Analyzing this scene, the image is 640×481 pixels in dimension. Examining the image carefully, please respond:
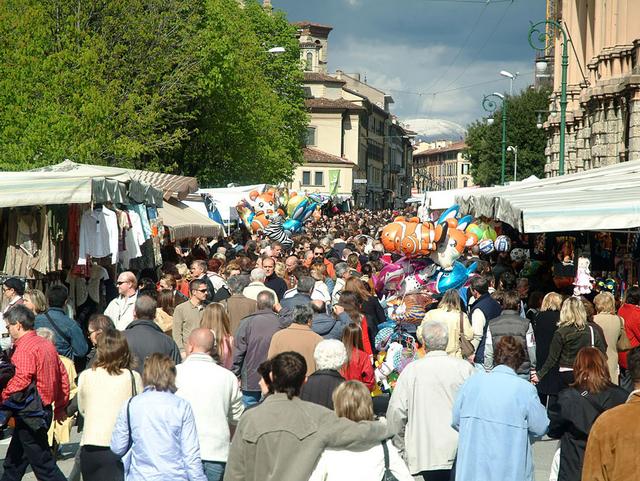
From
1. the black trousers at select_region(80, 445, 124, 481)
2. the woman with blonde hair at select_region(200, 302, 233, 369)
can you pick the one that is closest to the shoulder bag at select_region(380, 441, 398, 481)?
the black trousers at select_region(80, 445, 124, 481)

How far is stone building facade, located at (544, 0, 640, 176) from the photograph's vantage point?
97.6 ft

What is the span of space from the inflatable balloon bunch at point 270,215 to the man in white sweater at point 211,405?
19.1 metres

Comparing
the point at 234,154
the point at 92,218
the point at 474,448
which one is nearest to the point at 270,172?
the point at 234,154

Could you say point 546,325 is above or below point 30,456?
above

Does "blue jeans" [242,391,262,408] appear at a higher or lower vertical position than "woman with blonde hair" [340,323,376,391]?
lower

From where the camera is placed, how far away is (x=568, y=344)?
11.0m

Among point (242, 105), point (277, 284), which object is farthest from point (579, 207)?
point (242, 105)

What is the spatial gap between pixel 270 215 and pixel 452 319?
58.7 ft

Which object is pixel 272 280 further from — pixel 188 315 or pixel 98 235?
pixel 188 315

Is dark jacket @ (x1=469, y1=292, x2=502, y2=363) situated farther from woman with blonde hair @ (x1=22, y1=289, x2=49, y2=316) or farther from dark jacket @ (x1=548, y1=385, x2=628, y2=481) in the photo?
dark jacket @ (x1=548, y1=385, x2=628, y2=481)

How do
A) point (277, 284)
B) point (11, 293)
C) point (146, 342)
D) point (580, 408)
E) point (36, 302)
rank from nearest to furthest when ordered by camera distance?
point (580, 408) → point (146, 342) → point (36, 302) → point (11, 293) → point (277, 284)

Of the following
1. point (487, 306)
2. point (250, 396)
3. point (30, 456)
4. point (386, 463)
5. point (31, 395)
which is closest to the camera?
point (386, 463)

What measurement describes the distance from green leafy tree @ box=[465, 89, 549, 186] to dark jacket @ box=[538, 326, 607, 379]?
2273 inches

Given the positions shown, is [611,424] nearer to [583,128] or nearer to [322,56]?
[583,128]
